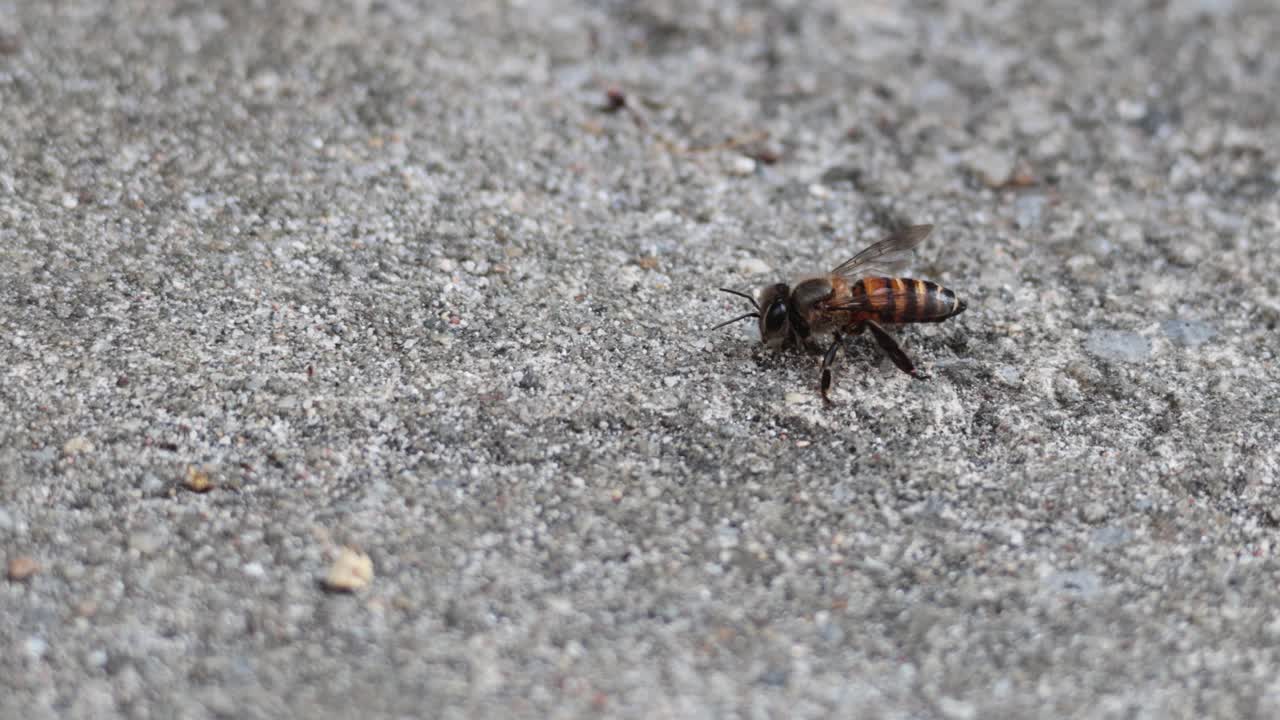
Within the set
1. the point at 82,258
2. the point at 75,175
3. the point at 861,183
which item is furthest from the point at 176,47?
the point at 861,183

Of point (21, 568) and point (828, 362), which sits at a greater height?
point (828, 362)

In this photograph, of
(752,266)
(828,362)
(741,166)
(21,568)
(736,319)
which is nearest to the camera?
(21,568)

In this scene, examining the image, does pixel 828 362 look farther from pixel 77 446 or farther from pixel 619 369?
pixel 77 446

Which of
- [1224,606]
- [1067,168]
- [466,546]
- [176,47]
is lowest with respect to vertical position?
[466,546]

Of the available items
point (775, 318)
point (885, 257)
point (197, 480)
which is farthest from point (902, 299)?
point (197, 480)

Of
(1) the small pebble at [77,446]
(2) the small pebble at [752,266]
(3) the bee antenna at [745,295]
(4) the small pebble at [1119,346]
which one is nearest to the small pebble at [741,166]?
(2) the small pebble at [752,266]

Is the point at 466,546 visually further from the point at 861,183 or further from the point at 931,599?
the point at 861,183
